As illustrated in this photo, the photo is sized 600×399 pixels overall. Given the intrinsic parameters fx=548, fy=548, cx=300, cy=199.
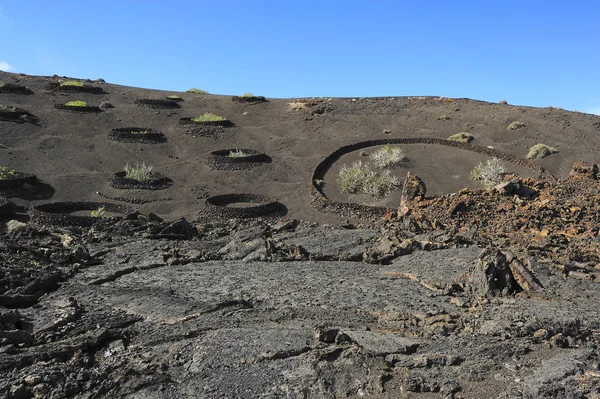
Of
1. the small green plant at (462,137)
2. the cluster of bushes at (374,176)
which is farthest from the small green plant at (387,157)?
Answer: the small green plant at (462,137)

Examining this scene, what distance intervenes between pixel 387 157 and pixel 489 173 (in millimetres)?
6023

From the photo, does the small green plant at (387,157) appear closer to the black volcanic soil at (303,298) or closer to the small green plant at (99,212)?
the black volcanic soil at (303,298)

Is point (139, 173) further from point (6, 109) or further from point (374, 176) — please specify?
point (6, 109)

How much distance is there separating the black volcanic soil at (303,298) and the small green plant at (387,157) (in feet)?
14.4

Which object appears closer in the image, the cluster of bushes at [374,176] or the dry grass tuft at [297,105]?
the cluster of bushes at [374,176]

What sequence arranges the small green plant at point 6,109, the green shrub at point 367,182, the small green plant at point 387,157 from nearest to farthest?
the green shrub at point 367,182, the small green plant at point 387,157, the small green plant at point 6,109

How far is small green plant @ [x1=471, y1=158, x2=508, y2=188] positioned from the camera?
29636 millimetres

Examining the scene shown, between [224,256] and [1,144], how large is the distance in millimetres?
23562

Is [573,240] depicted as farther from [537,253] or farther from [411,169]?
[411,169]

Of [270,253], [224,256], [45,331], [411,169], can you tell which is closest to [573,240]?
[270,253]

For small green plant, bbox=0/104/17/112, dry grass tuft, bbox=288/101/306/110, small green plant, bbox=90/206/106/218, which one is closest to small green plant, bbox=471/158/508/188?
dry grass tuft, bbox=288/101/306/110

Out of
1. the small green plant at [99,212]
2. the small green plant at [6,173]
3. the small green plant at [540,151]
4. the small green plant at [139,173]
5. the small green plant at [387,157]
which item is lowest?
the small green plant at [99,212]

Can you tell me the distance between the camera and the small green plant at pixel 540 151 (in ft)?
112

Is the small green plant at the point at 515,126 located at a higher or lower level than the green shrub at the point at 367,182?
higher
